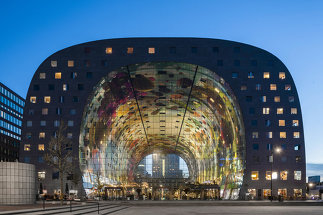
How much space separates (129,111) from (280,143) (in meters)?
28.0

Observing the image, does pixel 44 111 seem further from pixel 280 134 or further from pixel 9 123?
pixel 9 123

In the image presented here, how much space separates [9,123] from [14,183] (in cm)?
9446

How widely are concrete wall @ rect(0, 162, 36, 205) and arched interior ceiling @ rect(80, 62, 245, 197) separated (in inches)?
897

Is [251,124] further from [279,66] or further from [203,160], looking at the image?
[203,160]

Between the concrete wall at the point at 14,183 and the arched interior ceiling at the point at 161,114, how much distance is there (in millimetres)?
22792

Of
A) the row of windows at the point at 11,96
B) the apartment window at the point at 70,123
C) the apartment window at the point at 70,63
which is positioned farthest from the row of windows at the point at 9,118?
the apartment window at the point at 70,123

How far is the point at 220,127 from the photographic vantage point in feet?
246

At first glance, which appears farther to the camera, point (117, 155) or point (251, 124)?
point (117, 155)

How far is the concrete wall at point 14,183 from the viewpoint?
3809 cm

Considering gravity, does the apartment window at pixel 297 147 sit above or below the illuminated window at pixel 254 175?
above

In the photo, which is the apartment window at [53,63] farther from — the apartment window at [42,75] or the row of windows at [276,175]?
the row of windows at [276,175]

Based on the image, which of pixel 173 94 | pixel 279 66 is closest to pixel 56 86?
pixel 173 94

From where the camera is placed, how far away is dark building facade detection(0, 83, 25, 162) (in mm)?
121438

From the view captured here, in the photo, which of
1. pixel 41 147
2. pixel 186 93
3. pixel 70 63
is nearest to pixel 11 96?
pixel 41 147
